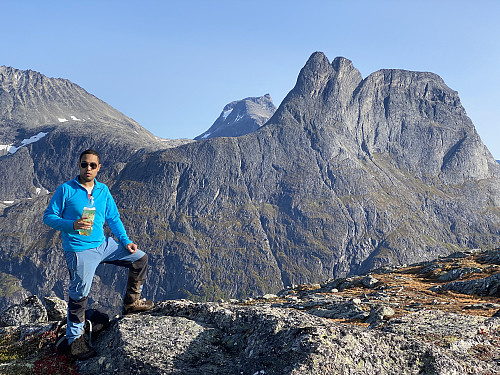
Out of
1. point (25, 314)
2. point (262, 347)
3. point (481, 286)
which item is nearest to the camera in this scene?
point (262, 347)

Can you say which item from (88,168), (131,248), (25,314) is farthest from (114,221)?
(25,314)

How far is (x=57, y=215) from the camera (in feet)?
35.2

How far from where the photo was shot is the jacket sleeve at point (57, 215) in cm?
1039

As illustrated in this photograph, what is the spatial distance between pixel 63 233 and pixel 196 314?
15.2 feet

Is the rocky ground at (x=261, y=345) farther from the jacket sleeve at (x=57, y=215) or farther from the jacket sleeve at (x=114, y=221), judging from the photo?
the jacket sleeve at (x=57, y=215)

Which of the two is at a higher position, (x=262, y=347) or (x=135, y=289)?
(x=135, y=289)

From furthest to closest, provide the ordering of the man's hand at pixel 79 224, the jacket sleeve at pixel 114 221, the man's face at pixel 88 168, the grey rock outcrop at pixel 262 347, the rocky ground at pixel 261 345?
the jacket sleeve at pixel 114 221, the man's face at pixel 88 168, the man's hand at pixel 79 224, the rocky ground at pixel 261 345, the grey rock outcrop at pixel 262 347

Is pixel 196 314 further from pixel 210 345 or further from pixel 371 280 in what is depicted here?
pixel 371 280

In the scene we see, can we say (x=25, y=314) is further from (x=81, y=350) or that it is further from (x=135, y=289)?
(x=81, y=350)

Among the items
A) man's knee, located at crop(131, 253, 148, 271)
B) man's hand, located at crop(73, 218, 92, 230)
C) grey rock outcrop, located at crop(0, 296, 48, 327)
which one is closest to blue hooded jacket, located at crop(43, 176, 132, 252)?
man's hand, located at crop(73, 218, 92, 230)

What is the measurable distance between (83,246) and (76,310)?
6.17 feet

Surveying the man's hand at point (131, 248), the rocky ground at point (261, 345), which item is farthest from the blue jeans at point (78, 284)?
the man's hand at point (131, 248)

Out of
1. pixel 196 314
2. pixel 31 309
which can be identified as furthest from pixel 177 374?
pixel 31 309

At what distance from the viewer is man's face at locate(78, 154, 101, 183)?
1114 cm
